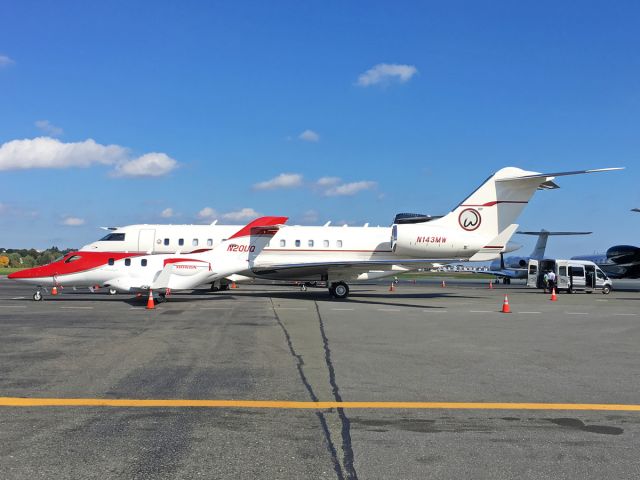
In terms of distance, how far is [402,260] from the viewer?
26.0 meters

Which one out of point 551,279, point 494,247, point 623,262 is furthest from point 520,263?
point 494,247

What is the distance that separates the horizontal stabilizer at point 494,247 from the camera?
27.3 m

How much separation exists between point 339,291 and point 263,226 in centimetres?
465

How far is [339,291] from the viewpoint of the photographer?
26109mm

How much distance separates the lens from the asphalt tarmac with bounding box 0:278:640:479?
4.70 metres

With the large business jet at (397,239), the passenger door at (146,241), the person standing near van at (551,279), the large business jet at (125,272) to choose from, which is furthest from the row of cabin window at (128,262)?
the person standing near van at (551,279)

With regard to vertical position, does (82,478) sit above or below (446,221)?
below

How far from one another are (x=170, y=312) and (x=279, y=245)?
963 centimetres

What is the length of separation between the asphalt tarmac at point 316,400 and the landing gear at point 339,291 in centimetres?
1138

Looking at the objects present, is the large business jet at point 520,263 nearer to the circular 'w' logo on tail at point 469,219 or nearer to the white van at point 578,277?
the white van at point 578,277

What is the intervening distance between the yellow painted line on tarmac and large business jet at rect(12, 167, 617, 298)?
1959 cm

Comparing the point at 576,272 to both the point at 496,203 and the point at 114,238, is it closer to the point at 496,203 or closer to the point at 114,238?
the point at 496,203

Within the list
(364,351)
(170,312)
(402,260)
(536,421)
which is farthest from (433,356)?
(402,260)

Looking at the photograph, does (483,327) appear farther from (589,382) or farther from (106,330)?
(106,330)
